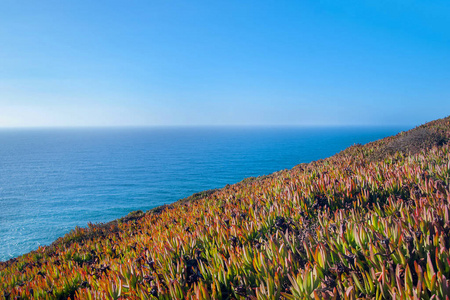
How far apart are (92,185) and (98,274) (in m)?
82.2

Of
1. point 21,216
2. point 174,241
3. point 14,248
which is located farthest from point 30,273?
point 21,216

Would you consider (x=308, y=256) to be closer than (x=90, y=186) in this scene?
Yes

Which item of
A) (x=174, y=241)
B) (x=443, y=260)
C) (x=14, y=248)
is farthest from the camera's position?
(x=14, y=248)

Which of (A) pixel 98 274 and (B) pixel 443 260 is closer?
(B) pixel 443 260

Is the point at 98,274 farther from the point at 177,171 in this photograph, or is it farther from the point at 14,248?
the point at 177,171

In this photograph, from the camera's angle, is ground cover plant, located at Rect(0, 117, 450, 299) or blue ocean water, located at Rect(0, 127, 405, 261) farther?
blue ocean water, located at Rect(0, 127, 405, 261)

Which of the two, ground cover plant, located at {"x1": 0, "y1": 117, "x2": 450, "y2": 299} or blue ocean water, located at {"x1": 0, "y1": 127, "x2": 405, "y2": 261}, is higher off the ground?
ground cover plant, located at {"x1": 0, "y1": 117, "x2": 450, "y2": 299}

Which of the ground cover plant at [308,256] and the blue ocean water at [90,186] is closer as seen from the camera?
the ground cover plant at [308,256]

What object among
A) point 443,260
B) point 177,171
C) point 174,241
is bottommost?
point 177,171

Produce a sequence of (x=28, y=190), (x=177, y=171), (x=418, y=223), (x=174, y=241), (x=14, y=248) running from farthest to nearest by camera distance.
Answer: (x=177, y=171), (x=28, y=190), (x=14, y=248), (x=174, y=241), (x=418, y=223)

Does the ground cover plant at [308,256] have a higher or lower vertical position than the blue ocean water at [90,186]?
higher

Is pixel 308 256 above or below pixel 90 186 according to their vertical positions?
above

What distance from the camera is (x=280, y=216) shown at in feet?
16.0

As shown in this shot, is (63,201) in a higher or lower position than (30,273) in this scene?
lower
